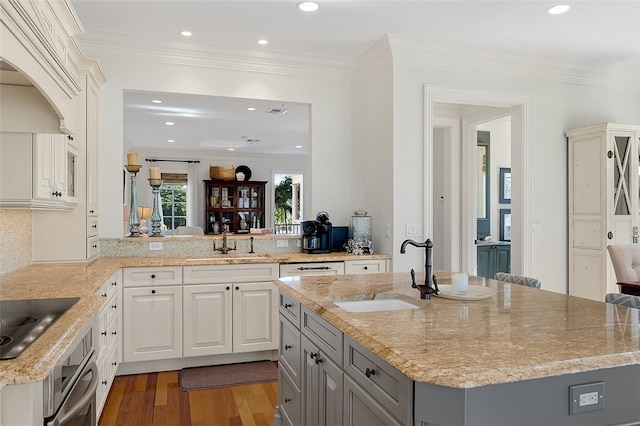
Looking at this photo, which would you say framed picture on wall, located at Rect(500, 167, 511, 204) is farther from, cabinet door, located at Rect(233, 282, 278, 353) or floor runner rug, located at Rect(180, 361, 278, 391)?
floor runner rug, located at Rect(180, 361, 278, 391)

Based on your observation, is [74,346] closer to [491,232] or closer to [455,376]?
[455,376]

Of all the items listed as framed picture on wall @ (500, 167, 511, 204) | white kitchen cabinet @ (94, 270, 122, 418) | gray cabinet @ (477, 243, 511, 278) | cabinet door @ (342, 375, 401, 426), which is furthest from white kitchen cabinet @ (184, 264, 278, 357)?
framed picture on wall @ (500, 167, 511, 204)

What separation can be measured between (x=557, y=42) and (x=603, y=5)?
2.33 ft

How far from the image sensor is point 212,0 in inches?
121

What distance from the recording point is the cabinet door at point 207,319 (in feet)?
11.5

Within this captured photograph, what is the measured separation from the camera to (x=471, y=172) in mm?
5270

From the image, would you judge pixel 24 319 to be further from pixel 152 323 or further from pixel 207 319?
pixel 207 319

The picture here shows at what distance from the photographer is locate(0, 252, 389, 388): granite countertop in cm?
125

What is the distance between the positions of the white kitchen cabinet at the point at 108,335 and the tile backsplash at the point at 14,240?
0.57m

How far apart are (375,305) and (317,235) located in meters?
2.05

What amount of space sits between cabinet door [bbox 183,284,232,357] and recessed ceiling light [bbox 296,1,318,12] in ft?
7.09

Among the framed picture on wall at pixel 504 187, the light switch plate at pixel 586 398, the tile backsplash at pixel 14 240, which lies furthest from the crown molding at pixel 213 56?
the light switch plate at pixel 586 398

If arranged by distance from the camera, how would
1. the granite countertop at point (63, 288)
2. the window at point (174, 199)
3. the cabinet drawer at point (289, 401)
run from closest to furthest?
the granite countertop at point (63, 288) → the cabinet drawer at point (289, 401) → the window at point (174, 199)

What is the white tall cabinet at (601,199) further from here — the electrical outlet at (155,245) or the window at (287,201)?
the window at (287,201)
